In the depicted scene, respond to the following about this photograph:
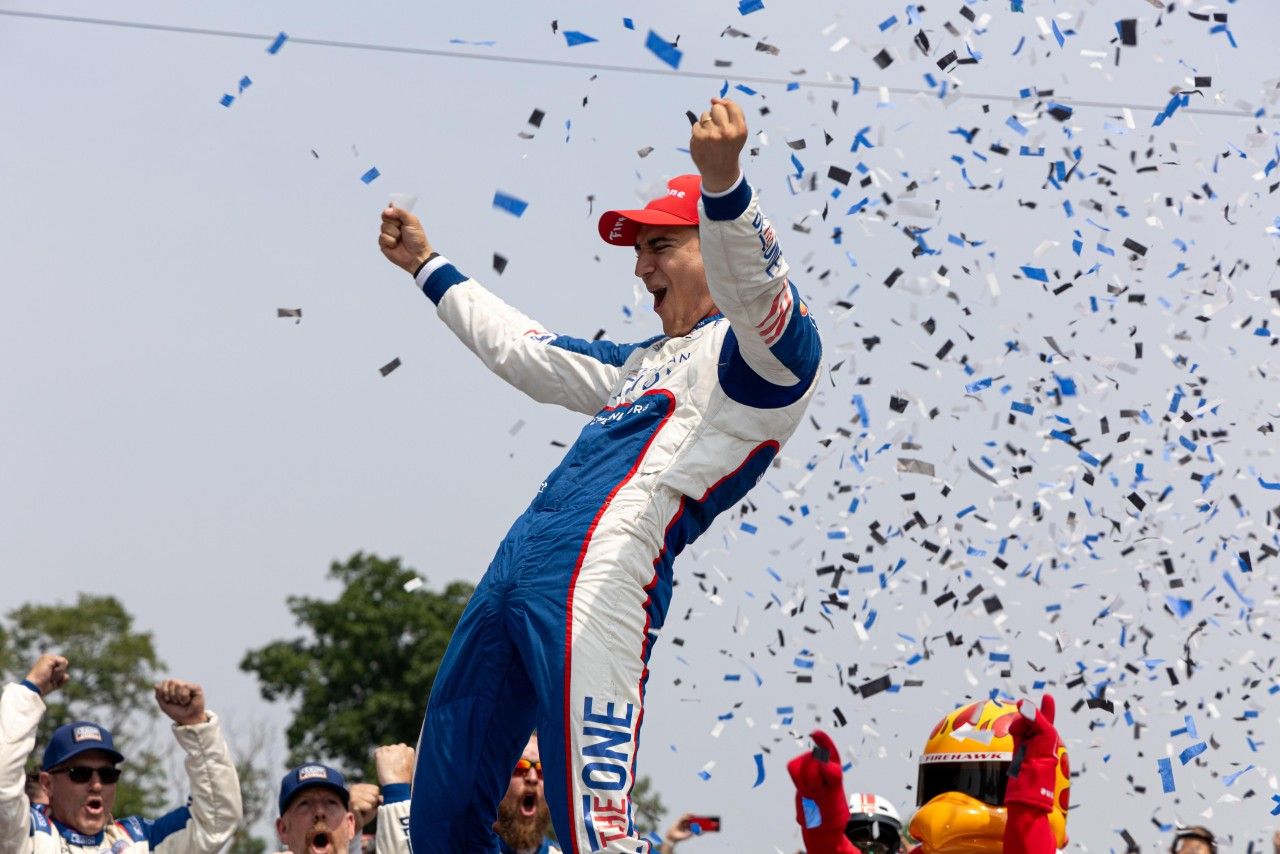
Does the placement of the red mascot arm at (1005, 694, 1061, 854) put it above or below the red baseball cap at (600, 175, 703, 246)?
below

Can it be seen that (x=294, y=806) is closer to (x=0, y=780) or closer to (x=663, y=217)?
(x=0, y=780)

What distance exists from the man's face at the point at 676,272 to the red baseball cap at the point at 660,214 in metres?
0.03

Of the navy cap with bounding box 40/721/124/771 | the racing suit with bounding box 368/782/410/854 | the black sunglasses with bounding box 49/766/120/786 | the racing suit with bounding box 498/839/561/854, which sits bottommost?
the racing suit with bounding box 498/839/561/854

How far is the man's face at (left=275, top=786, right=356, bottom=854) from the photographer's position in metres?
7.30

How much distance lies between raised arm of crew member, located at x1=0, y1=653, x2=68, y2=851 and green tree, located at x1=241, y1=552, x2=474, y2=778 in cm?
2840

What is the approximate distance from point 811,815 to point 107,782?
141 inches

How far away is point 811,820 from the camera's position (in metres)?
5.41

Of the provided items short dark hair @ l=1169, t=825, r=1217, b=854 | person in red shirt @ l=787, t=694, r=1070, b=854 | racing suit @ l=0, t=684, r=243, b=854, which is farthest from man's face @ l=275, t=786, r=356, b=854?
short dark hair @ l=1169, t=825, r=1217, b=854

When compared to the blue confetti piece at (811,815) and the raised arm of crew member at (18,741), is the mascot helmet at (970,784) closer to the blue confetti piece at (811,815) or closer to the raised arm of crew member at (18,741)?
the blue confetti piece at (811,815)

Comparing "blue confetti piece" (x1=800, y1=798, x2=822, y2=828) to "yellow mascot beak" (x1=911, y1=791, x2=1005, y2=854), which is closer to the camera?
"blue confetti piece" (x1=800, y1=798, x2=822, y2=828)

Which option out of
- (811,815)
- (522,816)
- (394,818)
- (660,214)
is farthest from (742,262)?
(522,816)

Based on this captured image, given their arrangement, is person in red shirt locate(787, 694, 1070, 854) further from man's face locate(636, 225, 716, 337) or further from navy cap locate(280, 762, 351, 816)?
navy cap locate(280, 762, 351, 816)

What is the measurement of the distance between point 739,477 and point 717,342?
0.44 m

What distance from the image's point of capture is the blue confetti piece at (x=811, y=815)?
5.40 metres
